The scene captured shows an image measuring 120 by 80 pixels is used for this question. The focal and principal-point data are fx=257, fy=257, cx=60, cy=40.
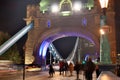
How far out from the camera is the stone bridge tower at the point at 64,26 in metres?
35.0

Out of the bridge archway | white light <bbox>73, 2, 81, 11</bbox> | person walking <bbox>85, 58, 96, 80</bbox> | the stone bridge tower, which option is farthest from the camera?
white light <bbox>73, 2, 81, 11</bbox>

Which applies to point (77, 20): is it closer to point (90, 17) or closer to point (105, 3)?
point (90, 17)

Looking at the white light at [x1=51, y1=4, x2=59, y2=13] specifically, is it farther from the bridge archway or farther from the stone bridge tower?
the bridge archway

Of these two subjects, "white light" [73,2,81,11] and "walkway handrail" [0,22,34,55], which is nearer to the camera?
"white light" [73,2,81,11]

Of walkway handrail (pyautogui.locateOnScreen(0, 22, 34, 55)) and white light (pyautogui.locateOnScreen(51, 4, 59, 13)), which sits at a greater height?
white light (pyautogui.locateOnScreen(51, 4, 59, 13))

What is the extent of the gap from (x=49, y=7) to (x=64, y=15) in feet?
8.77

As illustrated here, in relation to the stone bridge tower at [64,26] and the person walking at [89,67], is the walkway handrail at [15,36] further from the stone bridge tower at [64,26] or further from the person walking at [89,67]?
the person walking at [89,67]

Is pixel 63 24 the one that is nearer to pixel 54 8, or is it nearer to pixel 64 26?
pixel 64 26

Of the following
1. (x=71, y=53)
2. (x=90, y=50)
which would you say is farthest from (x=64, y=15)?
(x=90, y=50)

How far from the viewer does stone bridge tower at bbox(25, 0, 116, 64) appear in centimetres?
3503

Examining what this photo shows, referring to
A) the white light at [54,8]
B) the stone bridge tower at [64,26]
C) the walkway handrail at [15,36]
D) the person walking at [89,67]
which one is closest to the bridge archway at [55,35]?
the stone bridge tower at [64,26]

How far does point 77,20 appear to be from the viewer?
120 feet

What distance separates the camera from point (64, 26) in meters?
36.8

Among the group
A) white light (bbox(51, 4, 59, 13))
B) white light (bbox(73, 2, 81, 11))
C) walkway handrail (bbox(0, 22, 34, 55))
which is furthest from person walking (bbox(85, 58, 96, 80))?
walkway handrail (bbox(0, 22, 34, 55))
